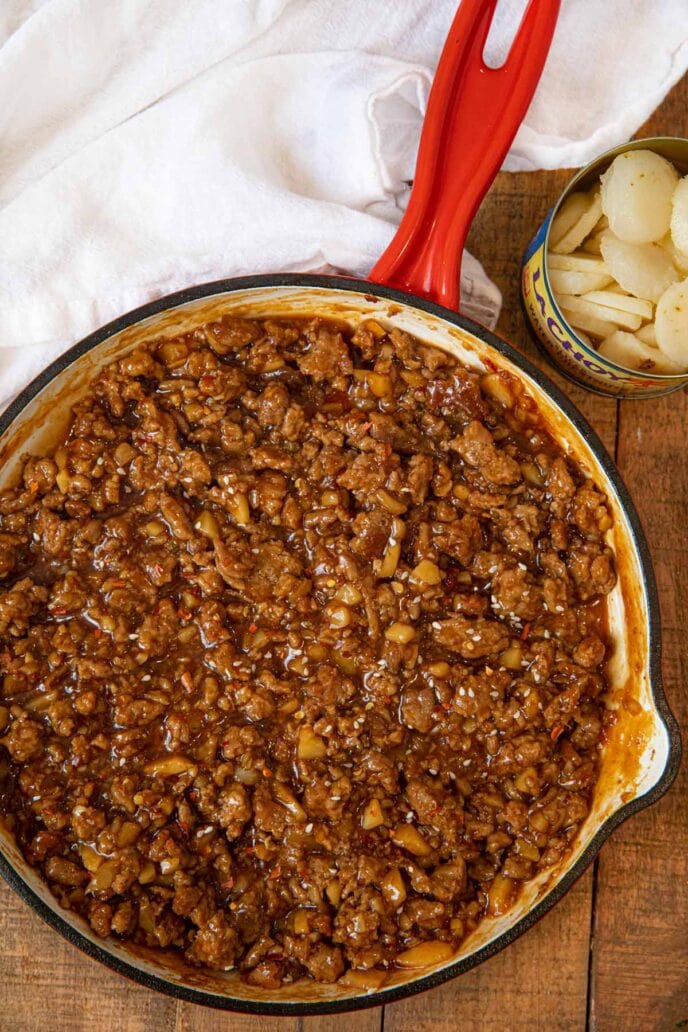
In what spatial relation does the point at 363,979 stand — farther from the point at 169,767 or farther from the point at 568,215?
the point at 568,215

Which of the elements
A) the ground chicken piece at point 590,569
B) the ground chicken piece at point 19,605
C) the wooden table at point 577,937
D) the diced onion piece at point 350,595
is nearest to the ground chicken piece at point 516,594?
the ground chicken piece at point 590,569

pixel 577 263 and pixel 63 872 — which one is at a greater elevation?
pixel 577 263

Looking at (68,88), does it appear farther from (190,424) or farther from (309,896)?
(309,896)

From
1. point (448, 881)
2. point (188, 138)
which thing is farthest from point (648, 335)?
point (448, 881)

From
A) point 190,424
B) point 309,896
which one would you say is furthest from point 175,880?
point 190,424

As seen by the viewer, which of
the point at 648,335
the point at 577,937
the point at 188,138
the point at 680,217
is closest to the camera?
the point at 680,217

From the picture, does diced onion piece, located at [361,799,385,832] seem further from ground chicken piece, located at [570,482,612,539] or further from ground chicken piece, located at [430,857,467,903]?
ground chicken piece, located at [570,482,612,539]
